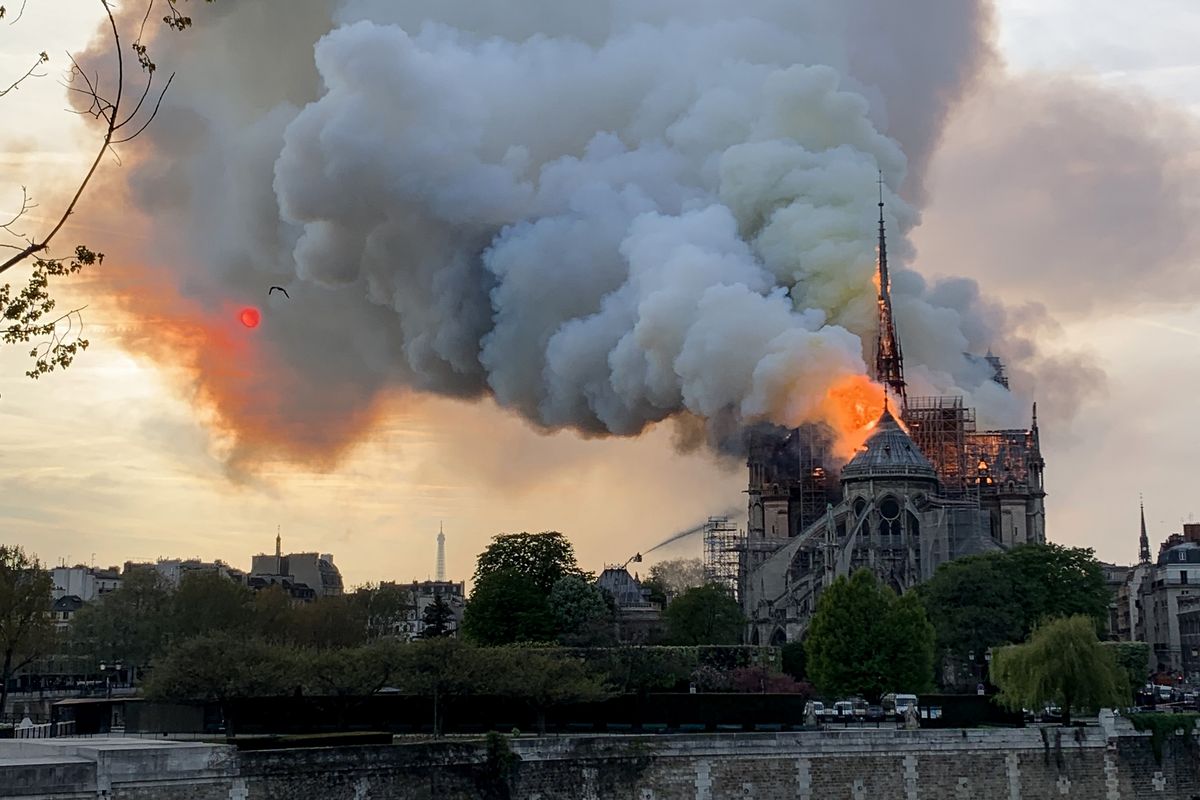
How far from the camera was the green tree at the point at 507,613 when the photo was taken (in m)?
81.2

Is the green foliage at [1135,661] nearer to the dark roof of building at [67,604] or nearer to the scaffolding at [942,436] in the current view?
the scaffolding at [942,436]

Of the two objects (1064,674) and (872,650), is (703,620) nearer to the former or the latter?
(872,650)

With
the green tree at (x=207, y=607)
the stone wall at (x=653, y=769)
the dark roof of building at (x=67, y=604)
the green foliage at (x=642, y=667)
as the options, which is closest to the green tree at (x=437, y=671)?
the stone wall at (x=653, y=769)

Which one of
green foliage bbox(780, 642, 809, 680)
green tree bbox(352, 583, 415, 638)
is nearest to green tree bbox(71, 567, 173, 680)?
green tree bbox(352, 583, 415, 638)

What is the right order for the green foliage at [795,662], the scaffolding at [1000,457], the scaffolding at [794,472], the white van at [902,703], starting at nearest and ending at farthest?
the white van at [902,703] < the green foliage at [795,662] < the scaffolding at [794,472] < the scaffolding at [1000,457]

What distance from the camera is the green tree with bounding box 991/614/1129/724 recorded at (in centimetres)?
5462

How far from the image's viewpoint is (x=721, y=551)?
112 metres

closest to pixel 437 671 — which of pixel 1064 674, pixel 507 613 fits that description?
pixel 1064 674

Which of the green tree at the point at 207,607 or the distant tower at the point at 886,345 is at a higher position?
the distant tower at the point at 886,345

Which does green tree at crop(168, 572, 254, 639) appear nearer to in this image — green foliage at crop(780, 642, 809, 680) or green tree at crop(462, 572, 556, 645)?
green tree at crop(462, 572, 556, 645)

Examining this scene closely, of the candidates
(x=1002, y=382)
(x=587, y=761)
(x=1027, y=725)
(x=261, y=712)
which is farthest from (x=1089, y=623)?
(x=1002, y=382)

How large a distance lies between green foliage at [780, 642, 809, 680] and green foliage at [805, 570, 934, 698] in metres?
7.31

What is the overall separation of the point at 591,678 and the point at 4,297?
39.8 m

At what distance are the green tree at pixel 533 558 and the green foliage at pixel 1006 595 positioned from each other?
1755 cm
